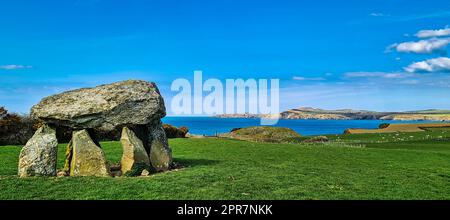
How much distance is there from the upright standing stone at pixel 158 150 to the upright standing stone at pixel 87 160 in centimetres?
237

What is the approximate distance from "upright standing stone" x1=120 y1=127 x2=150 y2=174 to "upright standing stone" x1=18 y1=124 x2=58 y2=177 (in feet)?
9.46

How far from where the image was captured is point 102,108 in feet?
59.5

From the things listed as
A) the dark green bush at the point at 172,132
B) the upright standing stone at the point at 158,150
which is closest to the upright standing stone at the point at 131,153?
the upright standing stone at the point at 158,150

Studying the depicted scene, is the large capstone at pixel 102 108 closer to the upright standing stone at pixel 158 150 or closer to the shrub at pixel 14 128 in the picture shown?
the upright standing stone at pixel 158 150

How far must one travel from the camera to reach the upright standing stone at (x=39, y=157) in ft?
56.1

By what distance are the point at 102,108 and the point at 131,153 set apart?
2.38m

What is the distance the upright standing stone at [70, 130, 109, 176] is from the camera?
1736 centimetres

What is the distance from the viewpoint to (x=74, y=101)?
60.5 ft

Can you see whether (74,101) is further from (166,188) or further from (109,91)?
(166,188)

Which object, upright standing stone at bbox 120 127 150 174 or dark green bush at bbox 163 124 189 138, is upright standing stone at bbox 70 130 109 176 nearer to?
upright standing stone at bbox 120 127 150 174

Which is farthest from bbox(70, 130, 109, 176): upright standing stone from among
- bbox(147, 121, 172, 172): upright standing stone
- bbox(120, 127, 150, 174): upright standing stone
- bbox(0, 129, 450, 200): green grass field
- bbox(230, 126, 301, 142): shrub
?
bbox(230, 126, 301, 142): shrub

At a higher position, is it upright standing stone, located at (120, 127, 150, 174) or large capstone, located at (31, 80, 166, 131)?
large capstone, located at (31, 80, 166, 131)
